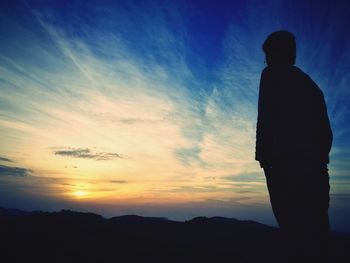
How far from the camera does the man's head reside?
10.4 feet

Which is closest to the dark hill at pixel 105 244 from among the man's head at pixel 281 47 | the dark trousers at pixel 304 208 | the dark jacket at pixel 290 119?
the dark trousers at pixel 304 208

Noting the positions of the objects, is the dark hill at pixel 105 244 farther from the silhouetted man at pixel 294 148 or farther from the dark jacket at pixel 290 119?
the dark jacket at pixel 290 119

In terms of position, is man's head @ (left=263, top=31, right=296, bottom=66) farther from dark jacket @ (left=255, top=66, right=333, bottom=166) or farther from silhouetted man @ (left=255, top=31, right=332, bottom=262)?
dark jacket @ (left=255, top=66, right=333, bottom=166)

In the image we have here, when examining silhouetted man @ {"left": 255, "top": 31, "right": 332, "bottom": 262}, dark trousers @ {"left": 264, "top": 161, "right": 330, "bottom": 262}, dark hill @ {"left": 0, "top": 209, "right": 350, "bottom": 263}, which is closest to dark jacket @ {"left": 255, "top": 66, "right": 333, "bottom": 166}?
silhouetted man @ {"left": 255, "top": 31, "right": 332, "bottom": 262}

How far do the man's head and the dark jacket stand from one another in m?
0.19

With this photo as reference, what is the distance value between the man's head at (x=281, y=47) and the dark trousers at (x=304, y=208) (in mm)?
1534

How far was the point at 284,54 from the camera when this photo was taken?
126 inches

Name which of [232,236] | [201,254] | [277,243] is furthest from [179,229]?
[277,243]

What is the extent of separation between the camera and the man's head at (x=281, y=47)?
3.17 metres

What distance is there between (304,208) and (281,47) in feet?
7.06

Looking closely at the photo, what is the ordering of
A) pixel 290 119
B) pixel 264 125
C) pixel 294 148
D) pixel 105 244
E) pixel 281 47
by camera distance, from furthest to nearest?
pixel 105 244, pixel 281 47, pixel 264 125, pixel 290 119, pixel 294 148

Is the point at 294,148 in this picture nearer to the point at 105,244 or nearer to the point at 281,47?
the point at 281,47

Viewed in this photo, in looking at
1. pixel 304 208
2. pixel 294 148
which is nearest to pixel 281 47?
pixel 294 148

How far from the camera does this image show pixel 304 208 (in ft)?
7.88
